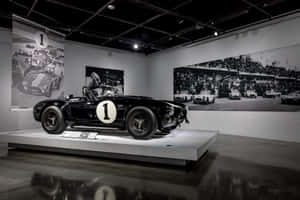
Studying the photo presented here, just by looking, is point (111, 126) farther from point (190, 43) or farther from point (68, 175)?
point (190, 43)

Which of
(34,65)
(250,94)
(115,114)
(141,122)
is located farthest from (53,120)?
(250,94)

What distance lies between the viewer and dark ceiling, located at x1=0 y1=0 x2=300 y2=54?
176 inches

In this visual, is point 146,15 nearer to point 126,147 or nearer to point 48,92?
point 48,92

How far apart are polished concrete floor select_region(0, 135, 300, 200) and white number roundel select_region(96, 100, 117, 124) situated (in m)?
0.66

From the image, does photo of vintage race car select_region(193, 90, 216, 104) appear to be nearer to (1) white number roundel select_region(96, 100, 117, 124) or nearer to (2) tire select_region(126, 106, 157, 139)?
(2) tire select_region(126, 106, 157, 139)

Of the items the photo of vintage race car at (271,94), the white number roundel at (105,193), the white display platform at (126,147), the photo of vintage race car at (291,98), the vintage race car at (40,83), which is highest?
the vintage race car at (40,83)

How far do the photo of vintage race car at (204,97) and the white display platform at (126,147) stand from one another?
3556 mm

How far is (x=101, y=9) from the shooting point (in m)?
4.71

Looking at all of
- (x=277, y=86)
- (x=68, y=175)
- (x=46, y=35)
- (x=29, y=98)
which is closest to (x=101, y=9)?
(x=46, y=35)

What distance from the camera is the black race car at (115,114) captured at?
10.3ft

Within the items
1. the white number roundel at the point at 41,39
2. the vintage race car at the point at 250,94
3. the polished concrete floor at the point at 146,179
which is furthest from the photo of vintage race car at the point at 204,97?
the white number roundel at the point at 41,39

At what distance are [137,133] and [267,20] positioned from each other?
453 cm

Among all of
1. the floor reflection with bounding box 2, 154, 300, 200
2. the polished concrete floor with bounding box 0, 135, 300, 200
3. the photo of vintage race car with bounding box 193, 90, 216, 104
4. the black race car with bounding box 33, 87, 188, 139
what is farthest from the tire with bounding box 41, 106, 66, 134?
the photo of vintage race car with bounding box 193, 90, 216, 104

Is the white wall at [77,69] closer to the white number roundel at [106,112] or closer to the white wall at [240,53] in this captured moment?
the white wall at [240,53]
